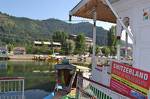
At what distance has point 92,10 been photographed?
1402 cm

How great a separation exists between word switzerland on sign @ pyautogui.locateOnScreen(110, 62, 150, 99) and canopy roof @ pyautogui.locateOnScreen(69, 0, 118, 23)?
179 inches

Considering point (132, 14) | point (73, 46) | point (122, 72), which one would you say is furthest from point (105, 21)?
point (73, 46)

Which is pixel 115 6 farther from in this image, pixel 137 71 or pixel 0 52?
pixel 0 52

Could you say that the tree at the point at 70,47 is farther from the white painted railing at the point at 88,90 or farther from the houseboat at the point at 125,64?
the white painted railing at the point at 88,90

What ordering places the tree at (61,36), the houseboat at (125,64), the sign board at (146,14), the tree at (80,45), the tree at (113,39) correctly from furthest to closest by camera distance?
the tree at (61,36), the tree at (80,45), the tree at (113,39), the sign board at (146,14), the houseboat at (125,64)

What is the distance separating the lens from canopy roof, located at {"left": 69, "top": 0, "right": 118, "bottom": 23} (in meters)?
12.7

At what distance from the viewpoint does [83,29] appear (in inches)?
7869

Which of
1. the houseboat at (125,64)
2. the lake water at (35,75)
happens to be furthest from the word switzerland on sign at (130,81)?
the lake water at (35,75)

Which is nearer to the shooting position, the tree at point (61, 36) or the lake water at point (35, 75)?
the lake water at point (35, 75)

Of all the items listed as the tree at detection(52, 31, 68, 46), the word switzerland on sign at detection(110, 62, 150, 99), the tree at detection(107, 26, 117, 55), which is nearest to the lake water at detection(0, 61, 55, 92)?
the tree at detection(107, 26, 117, 55)

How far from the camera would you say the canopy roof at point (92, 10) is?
41.8 feet

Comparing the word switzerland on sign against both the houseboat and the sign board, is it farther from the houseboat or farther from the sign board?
the sign board

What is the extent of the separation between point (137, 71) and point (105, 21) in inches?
379

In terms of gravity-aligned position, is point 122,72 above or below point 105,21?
below
